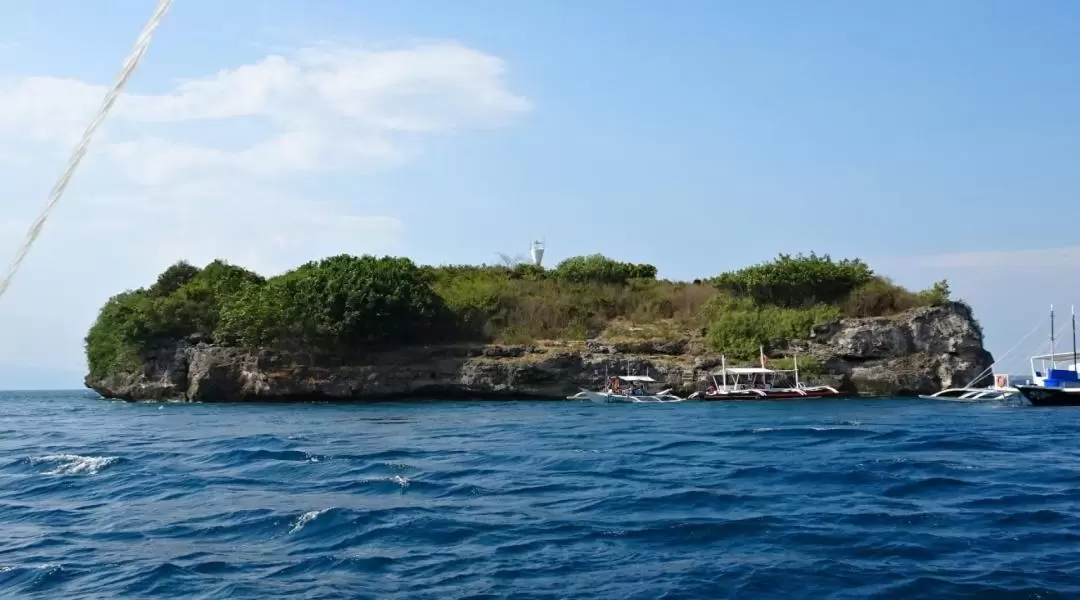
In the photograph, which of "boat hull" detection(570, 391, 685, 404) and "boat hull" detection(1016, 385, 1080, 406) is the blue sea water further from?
"boat hull" detection(570, 391, 685, 404)

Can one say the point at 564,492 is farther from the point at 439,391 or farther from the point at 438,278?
the point at 438,278

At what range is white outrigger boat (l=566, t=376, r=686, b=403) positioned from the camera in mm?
52781

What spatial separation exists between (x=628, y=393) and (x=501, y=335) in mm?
14482

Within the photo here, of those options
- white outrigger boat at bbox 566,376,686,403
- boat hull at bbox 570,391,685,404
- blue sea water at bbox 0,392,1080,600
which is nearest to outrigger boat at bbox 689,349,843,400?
boat hull at bbox 570,391,685,404

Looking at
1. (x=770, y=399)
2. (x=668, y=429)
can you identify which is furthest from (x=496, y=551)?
(x=770, y=399)

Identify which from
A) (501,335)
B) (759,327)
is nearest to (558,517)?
(759,327)

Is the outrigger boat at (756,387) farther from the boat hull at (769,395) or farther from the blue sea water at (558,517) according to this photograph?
the blue sea water at (558,517)

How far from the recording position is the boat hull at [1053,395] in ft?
141

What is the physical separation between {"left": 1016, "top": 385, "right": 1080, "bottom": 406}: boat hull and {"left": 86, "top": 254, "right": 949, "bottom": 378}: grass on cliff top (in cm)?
1759

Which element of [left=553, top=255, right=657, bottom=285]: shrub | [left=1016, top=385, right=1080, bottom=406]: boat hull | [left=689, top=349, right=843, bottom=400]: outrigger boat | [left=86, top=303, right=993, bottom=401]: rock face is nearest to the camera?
[left=1016, top=385, right=1080, bottom=406]: boat hull

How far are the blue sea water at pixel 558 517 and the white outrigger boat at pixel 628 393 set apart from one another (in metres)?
25.5

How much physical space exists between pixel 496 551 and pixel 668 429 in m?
18.3

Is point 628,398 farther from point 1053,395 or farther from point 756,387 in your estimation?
point 1053,395

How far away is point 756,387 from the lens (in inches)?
2186
